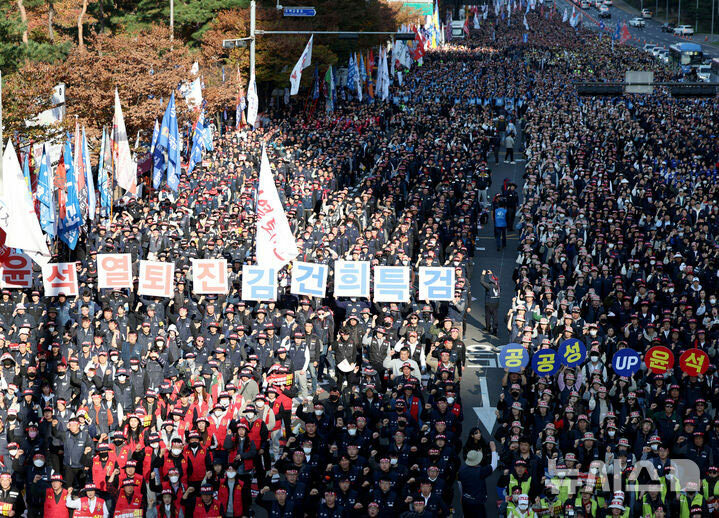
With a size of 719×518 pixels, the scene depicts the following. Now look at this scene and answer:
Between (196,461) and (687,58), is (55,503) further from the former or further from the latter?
(687,58)

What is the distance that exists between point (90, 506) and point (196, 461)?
1.80 meters

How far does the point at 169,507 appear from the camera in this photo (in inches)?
581

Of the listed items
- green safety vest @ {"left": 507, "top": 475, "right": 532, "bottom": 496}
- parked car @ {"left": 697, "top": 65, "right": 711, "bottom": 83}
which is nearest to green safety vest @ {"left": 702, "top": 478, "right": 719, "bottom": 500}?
green safety vest @ {"left": 507, "top": 475, "right": 532, "bottom": 496}

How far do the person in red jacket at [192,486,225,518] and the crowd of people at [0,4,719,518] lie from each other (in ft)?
0.07

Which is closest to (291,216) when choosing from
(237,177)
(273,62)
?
(237,177)

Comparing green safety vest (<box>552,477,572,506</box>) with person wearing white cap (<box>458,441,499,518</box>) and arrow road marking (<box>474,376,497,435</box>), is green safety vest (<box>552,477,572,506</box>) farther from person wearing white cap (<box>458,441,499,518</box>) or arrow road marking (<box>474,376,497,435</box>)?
arrow road marking (<box>474,376,497,435</box>)

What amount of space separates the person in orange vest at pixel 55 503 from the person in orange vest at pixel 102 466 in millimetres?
749

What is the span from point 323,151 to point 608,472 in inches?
1131

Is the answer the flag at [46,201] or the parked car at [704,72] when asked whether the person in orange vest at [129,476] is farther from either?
the parked car at [704,72]

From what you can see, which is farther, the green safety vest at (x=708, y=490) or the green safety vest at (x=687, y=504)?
the green safety vest at (x=708, y=490)

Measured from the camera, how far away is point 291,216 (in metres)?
29.9

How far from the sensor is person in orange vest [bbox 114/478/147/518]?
14.5 m

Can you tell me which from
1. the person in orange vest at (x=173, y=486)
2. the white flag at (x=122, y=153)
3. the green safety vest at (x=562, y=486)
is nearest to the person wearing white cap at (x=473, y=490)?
the green safety vest at (x=562, y=486)

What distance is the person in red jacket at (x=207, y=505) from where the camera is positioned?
14547 millimetres
